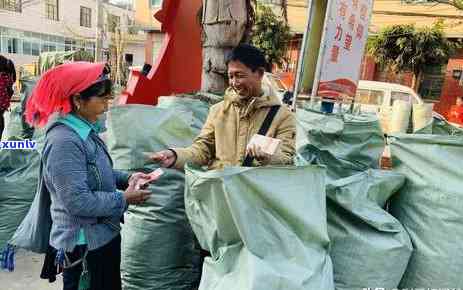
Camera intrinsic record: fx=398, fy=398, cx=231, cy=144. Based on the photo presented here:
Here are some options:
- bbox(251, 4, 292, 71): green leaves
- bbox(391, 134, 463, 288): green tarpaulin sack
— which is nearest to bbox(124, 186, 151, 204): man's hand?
bbox(391, 134, 463, 288): green tarpaulin sack

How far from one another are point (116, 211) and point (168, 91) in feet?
8.95

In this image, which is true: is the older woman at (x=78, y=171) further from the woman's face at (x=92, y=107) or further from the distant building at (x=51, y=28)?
the distant building at (x=51, y=28)

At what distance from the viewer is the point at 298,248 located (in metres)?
1.34

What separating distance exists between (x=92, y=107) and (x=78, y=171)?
0.82 feet

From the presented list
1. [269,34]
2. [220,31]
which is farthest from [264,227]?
[269,34]

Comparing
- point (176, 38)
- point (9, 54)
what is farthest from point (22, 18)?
point (176, 38)

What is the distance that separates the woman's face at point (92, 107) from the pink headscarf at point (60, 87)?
45 mm

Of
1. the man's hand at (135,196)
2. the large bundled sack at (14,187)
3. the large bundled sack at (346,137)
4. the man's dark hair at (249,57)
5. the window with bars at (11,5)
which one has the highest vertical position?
the window with bars at (11,5)

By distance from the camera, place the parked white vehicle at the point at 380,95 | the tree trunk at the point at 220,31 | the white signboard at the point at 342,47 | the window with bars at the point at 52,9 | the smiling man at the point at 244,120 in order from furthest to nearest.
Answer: the window with bars at the point at 52,9
the parked white vehicle at the point at 380,95
the white signboard at the point at 342,47
the tree trunk at the point at 220,31
the smiling man at the point at 244,120

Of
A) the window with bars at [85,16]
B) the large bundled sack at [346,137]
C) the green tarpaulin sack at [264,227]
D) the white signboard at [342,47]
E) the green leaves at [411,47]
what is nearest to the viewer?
the green tarpaulin sack at [264,227]

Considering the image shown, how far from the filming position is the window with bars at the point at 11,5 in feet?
70.8

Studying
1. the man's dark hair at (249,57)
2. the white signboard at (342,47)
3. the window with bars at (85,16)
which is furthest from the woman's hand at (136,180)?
the window with bars at (85,16)

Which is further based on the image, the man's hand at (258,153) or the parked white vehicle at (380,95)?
the parked white vehicle at (380,95)

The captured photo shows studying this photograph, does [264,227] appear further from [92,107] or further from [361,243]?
[92,107]
